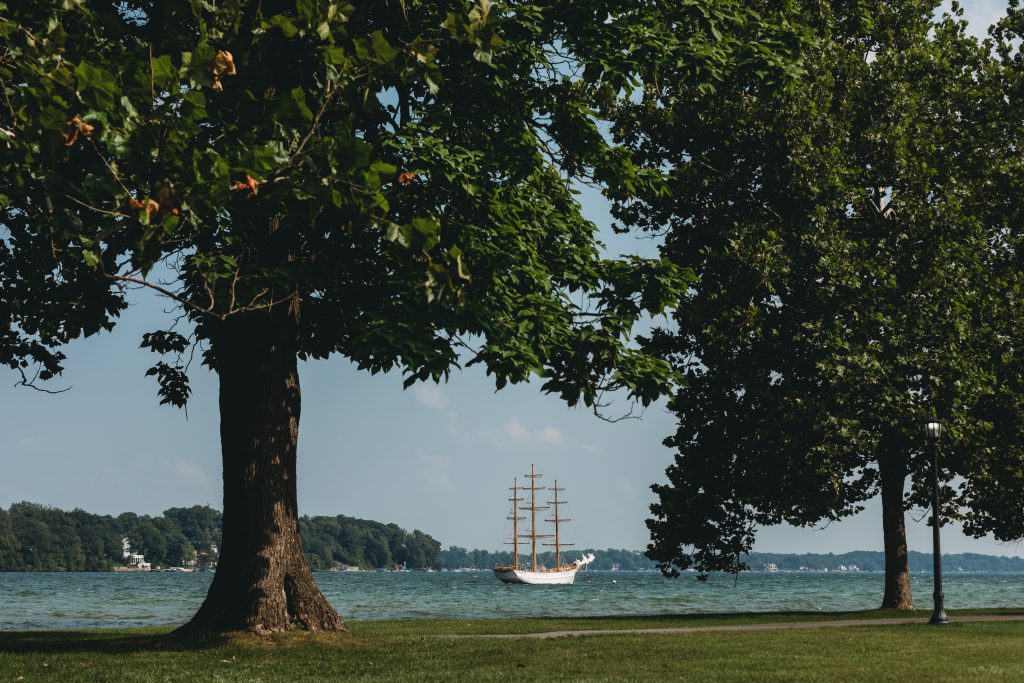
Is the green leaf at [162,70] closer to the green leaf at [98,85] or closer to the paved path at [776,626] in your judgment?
the green leaf at [98,85]

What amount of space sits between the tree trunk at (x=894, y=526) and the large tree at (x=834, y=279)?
0.06 meters

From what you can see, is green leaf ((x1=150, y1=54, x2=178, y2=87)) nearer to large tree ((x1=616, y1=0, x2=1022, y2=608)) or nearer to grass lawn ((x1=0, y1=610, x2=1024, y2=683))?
grass lawn ((x1=0, y1=610, x2=1024, y2=683))

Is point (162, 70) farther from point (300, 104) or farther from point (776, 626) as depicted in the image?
point (776, 626)

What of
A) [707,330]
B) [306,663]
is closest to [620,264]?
[306,663]

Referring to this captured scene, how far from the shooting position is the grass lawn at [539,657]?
45.8 feet

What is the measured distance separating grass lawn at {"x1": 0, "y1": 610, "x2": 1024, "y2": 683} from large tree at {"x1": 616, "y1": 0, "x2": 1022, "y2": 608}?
7.47 metres

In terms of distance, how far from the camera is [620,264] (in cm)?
1933

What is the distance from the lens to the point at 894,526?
102 feet

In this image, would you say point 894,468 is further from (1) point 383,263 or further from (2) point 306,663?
(2) point 306,663

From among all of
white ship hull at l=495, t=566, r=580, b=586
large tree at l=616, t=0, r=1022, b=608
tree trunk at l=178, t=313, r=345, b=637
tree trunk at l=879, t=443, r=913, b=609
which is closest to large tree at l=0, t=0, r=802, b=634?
tree trunk at l=178, t=313, r=345, b=637

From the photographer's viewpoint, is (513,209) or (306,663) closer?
(306,663)

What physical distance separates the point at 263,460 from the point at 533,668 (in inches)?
249

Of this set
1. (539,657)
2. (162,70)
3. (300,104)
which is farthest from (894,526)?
(162,70)

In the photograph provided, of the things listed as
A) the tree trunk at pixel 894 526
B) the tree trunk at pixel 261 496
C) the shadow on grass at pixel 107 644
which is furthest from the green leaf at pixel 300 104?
the tree trunk at pixel 894 526
